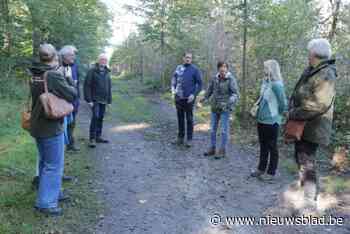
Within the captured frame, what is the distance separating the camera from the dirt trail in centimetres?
455

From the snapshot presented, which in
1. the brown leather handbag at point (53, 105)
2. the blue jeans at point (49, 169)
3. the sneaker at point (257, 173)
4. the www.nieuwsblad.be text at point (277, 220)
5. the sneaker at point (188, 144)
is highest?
the brown leather handbag at point (53, 105)

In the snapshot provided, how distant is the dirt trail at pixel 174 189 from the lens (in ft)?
14.9

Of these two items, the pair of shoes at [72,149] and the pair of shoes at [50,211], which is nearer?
the pair of shoes at [50,211]

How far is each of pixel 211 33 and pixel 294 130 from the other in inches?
574

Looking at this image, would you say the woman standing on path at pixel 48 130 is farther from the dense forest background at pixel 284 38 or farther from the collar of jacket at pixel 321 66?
the dense forest background at pixel 284 38

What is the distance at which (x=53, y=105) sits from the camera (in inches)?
168

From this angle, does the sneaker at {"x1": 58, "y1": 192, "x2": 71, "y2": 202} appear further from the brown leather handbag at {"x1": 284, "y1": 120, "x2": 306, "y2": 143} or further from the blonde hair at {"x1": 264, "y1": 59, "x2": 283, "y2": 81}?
the blonde hair at {"x1": 264, "y1": 59, "x2": 283, "y2": 81}

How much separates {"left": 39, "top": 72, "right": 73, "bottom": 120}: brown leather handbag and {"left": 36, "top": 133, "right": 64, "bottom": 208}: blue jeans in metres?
0.36

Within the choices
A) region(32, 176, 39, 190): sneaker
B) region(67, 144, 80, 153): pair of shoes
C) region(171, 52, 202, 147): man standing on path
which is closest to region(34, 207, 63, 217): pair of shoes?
region(32, 176, 39, 190): sneaker

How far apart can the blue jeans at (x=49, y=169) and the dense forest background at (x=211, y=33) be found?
621 cm

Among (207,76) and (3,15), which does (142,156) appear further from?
(207,76)

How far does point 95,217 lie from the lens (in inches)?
186

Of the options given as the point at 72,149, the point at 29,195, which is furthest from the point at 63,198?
the point at 72,149

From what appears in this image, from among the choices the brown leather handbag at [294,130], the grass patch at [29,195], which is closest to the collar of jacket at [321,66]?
the brown leather handbag at [294,130]
